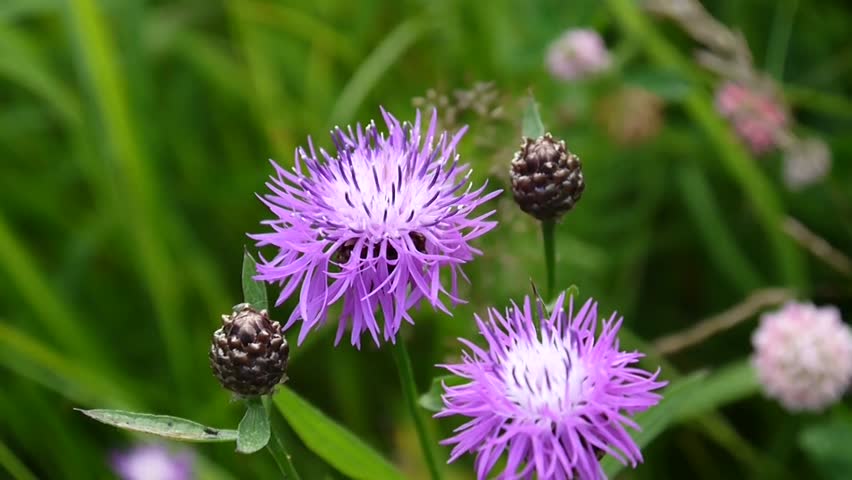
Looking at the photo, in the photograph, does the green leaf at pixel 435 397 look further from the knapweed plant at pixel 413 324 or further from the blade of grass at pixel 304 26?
the blade of grass at pixel 304 26

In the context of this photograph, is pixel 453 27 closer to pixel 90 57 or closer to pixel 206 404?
pixel 90 57

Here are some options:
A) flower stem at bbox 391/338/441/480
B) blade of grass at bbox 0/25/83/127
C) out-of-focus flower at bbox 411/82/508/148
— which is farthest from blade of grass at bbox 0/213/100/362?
flower stem at bbox 391/338/441/480

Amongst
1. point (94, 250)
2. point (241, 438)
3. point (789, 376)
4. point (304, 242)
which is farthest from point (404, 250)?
point (94, 250)

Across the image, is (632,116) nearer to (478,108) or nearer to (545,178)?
(478,108)

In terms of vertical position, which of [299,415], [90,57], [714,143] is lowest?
[299,415]

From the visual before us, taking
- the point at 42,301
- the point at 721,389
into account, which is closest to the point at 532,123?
the point at 721,389

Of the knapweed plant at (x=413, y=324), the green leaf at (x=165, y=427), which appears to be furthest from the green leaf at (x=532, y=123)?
the green leaf at (x=165, y=427)
